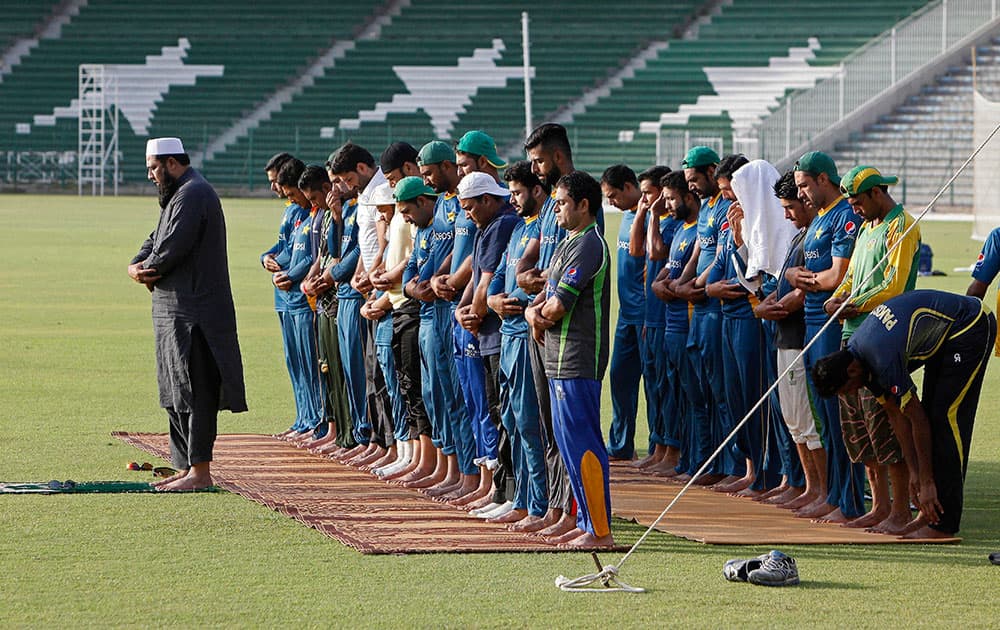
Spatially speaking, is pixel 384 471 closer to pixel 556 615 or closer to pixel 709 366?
pixel 709 366

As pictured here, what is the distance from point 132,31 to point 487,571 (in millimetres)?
44986

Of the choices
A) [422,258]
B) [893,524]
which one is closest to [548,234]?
[422,258]

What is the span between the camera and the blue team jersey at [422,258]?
960 cm

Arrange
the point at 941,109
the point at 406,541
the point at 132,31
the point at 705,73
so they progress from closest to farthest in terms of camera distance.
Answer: the point at 406,541
the point at 941,109
the point at 705,73
the point at 132,31

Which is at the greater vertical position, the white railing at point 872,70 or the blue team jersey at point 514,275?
the white railing at point 872,70

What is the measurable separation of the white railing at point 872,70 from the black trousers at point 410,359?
29.8m

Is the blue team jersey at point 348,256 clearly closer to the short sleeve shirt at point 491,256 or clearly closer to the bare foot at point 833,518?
the short sleeve shirt at point 491,256

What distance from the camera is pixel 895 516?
8.30 meters

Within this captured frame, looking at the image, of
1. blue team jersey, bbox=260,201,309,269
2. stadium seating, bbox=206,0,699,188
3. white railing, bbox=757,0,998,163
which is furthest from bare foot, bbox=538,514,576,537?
stadium seating, bbox=206,0,699,188

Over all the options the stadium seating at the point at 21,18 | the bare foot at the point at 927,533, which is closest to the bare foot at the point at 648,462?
the bare foot at the point at 927,533

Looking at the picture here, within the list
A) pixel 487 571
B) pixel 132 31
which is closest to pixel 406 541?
pixel 487 571

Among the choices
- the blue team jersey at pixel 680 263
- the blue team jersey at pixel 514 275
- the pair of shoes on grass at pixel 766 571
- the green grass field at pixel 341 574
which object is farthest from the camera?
the blue team jersey at pixel 680 263

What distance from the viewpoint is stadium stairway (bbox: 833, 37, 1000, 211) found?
38.2 m

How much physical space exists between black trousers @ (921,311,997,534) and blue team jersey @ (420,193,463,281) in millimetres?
2835
